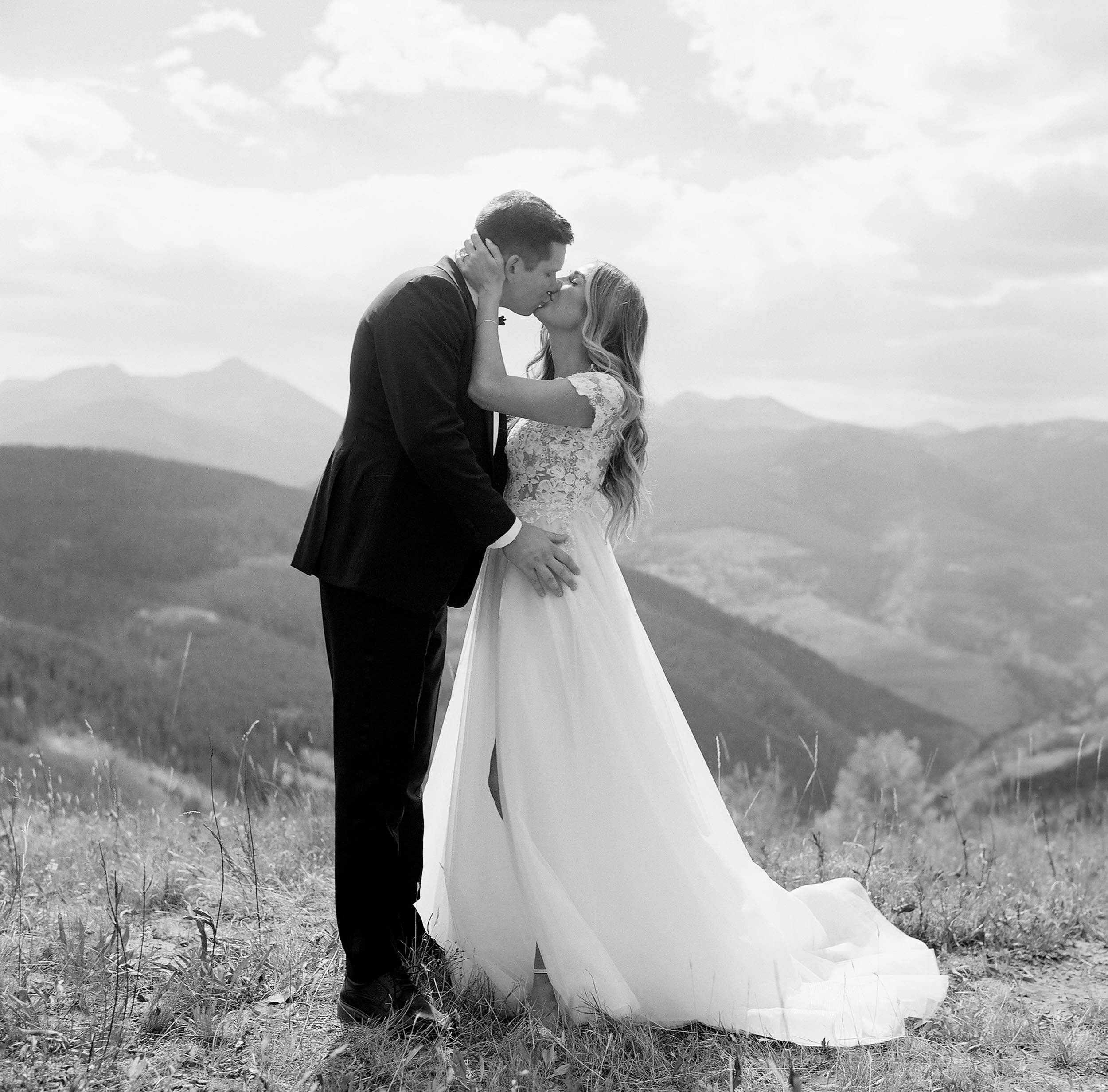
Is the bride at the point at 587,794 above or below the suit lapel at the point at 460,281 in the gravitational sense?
below

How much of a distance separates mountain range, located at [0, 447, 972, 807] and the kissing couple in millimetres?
48533

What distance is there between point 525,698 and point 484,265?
1482 mm

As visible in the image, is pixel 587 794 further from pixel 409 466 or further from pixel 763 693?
pixel 763 693

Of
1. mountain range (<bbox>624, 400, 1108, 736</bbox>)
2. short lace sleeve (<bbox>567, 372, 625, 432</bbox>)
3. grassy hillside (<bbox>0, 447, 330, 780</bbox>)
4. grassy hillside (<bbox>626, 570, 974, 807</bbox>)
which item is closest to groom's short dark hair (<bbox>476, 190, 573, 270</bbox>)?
short lace sleeve (<bbox>567, 372, 625, 432</bbox>)

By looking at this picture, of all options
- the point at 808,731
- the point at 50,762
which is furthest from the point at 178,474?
the point at 50,762

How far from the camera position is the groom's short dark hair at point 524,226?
327cm

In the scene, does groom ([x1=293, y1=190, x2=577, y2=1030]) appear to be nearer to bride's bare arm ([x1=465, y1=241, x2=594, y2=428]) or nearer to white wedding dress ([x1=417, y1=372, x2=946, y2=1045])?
bride's bare arm ([x1=465, y1=241, x2=594, y2=428])

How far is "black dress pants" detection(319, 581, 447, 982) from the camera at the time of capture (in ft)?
10.6

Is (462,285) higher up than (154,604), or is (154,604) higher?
(462,285)

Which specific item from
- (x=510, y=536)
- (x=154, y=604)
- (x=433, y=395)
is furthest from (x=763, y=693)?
(x=433, y=395)

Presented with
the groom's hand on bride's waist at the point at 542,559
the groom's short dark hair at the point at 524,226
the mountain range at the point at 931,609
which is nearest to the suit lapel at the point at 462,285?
the groom's short dark hair at the point at 524,226

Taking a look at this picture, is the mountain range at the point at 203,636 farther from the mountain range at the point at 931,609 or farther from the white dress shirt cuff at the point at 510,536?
the white dress shirt cuff at the point at 510,536

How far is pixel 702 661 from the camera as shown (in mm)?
100188

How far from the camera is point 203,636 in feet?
255
